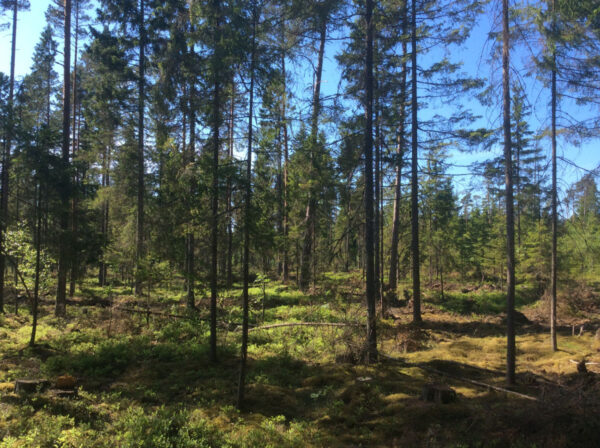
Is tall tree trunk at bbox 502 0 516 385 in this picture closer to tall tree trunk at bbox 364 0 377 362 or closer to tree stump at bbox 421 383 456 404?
tree stump at bbox 421 383 456 404

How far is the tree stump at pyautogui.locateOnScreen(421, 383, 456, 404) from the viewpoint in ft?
24.9

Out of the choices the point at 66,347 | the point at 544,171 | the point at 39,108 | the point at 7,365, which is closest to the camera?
the point at 7,365

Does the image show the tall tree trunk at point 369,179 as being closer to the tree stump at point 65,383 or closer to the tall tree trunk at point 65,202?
the tree stump at point 65,383

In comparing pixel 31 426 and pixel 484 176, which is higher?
pixel 484 176

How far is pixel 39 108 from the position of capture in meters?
25.2

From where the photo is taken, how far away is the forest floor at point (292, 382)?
618 cm

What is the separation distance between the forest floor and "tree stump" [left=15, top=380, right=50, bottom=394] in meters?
0.33

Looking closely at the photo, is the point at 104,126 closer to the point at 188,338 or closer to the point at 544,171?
the point at 188,338

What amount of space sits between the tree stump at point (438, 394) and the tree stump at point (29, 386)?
9.70 meters

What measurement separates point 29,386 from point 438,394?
10.2 meters

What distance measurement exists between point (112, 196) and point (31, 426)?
14.7m

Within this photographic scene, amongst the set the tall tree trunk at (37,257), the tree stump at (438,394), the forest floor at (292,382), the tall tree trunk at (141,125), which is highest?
the tall tree trunk at (141,125)

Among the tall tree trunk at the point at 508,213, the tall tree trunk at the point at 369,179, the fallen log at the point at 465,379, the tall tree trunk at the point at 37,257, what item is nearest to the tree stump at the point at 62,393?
the tall tree trunk at the point at 37,257

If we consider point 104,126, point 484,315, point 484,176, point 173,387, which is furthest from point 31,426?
point 484,315
